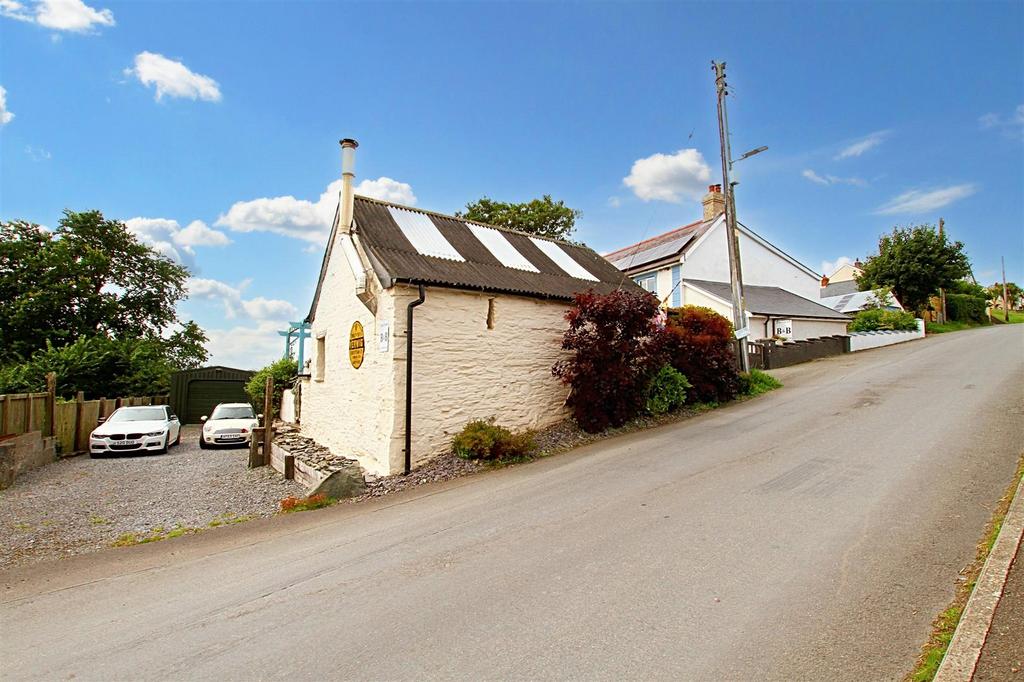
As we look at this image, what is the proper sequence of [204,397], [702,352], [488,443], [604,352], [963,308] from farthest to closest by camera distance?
[963,308]
[204,397]
[702,352]
[604,352]
[488,443]

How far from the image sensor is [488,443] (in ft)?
31.9

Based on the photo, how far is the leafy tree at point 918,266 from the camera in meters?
35.1

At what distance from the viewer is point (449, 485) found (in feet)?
28.7

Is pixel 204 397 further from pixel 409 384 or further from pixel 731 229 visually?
pixel 731 229

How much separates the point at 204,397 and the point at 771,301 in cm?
2823

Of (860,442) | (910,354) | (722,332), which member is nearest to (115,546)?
(860,442)

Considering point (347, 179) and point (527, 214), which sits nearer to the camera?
point (347, 179)

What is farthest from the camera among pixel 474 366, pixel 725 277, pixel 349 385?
pixel 725 277

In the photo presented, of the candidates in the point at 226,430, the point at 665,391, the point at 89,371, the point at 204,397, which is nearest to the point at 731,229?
the point at 665,391

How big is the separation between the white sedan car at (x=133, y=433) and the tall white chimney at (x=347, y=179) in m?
9.21

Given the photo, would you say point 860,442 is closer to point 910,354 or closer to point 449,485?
point 449,485

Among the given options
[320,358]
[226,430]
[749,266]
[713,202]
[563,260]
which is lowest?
[226,430]

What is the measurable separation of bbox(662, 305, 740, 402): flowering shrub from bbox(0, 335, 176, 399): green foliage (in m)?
19.5

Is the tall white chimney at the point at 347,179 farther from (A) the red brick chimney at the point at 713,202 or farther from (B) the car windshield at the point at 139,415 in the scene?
(A) the red brick chimney at the point at 713,202
